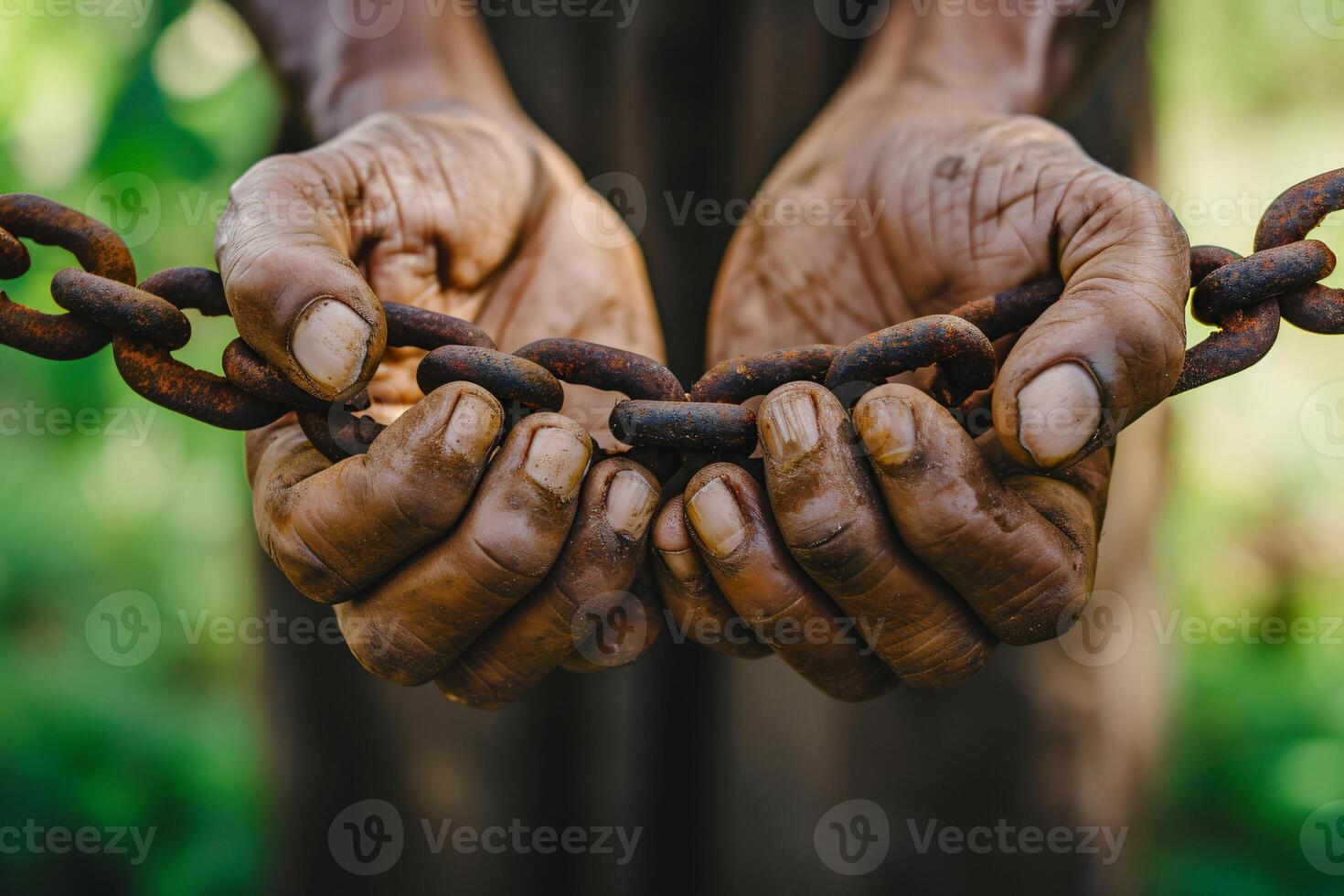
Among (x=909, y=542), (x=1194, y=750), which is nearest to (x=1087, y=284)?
(x=909, y=542)

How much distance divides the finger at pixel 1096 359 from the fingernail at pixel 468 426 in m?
0.47

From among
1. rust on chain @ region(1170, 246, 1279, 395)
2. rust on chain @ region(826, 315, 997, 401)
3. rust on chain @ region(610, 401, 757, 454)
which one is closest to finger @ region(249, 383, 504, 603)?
rust on chain @ region(610, 401, 757, 454)

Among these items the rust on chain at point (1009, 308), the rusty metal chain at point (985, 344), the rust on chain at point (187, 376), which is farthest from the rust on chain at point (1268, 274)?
the rust on chain at point (187, 376)

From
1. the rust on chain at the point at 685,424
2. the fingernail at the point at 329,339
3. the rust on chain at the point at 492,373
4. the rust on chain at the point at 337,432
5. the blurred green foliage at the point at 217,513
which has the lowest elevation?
the blurred green foliage at the point at 217,513

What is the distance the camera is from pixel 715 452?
1006 mm

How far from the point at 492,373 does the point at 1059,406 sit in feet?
1.71

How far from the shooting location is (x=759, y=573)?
1.02m

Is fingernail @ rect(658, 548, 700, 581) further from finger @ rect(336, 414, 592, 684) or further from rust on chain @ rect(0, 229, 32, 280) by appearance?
rust on chain @ rect(0, 229, 32, 280)

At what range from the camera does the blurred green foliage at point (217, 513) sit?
97.6 inches

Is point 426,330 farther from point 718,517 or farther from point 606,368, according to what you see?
point 718,517

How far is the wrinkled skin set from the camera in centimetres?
92

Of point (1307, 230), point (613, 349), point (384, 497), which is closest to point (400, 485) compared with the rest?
point (384, 497)

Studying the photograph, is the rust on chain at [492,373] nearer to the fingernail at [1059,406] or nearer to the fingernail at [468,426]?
the fingernail at [468,426]

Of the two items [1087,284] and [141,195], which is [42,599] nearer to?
[141,195]
